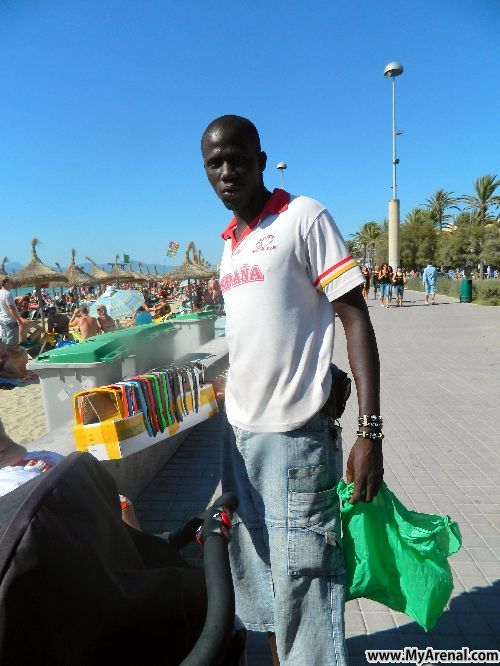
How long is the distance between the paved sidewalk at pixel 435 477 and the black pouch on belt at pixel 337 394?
1415mm

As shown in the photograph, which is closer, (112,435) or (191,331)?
(112,435)

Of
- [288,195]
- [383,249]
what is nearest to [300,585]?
[288,195]

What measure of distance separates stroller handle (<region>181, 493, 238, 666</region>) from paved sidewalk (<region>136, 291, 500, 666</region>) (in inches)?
57.3

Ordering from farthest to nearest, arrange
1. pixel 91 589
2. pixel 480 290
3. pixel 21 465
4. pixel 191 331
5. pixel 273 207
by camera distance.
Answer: pixel 480 290
pixel 191 331
pixel 21 465
pixel 273 207
pixel 91 589

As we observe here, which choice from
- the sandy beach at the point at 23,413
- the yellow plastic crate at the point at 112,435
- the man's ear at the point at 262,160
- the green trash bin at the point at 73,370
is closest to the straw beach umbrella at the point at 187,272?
the sandy beach at the point at 23,413

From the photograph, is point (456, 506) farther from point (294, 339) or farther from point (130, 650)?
point (130, 650)

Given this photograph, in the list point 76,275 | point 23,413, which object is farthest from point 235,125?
point 76,275

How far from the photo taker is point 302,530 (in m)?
1.57

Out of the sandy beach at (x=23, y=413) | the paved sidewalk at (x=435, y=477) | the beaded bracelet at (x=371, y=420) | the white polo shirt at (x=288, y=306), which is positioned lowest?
the sandy beach at (x=23, y=413)

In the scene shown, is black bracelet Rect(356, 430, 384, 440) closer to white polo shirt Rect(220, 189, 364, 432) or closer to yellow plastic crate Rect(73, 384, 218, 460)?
white polo shirt Rect(220, 189, 364, 432)

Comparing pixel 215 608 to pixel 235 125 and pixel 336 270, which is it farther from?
pixel 235 125

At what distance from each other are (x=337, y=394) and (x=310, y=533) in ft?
1.51

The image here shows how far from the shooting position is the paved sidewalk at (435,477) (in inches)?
95.3

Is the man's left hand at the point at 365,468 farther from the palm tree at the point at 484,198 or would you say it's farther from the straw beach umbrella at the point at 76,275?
the palm tree at the point at 484,198
